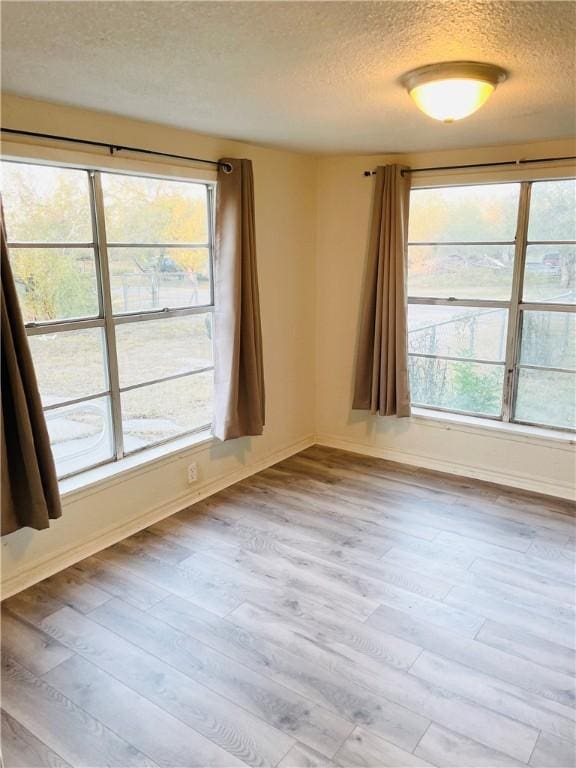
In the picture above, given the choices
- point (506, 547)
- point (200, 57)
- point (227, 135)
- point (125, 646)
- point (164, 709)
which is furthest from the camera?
point (227, 135)

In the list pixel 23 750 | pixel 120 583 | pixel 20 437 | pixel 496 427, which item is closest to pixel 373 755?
pixel 23 750

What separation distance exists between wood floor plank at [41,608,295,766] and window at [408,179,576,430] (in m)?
2.82

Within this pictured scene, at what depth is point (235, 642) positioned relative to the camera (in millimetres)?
2404

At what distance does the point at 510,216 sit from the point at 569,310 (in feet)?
2.42

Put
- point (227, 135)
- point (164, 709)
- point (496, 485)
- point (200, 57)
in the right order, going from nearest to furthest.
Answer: point (200, 57), point (164, 709), point (227, 135), point (496, 485)

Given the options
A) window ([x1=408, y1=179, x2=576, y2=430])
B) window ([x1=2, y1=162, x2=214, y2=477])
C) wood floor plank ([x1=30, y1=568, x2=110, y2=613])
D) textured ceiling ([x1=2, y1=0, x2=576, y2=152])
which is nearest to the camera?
textured ceiling ([x1=2, y1=0, x2=576, y2=152])

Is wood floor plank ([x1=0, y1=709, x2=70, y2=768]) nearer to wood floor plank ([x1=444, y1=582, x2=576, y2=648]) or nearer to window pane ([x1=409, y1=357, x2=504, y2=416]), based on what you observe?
wood floor plank ([x1=444, y1=582, x2=576, y2=648])

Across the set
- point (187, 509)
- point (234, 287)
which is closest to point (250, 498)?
point (187, 509)

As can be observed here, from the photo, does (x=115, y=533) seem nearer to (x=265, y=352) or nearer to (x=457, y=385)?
(x=265, y=352)

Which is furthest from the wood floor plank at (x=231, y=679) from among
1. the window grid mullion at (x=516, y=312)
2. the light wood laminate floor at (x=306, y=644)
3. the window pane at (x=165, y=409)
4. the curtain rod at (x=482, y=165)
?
the curtain rod at (x=482, y=165)

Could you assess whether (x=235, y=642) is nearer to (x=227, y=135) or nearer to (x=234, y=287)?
(x=234, y=287)

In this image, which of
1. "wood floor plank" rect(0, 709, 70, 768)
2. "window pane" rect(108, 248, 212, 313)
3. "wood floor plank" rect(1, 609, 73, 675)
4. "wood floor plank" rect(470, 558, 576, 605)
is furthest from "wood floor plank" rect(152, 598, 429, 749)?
"window pane" rect(108, 248, 212, 313)

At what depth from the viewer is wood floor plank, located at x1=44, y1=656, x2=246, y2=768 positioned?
1864mm

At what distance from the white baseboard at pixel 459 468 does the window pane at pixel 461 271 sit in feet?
4.06
